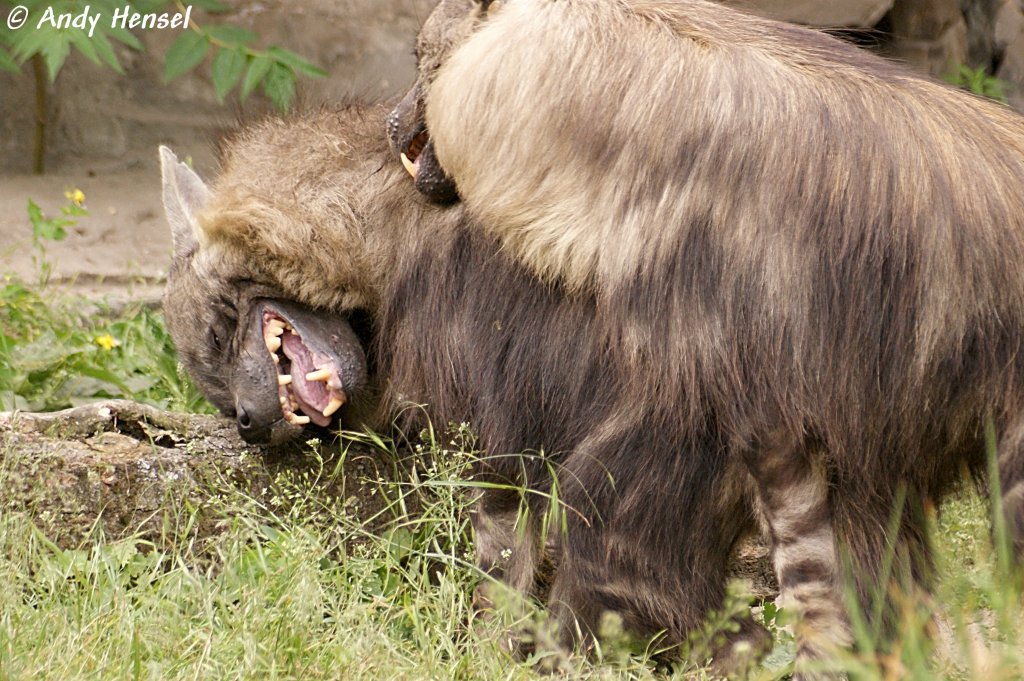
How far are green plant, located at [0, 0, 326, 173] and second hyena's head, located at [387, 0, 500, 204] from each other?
1.99 metres

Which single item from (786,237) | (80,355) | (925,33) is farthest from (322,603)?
(925,33)

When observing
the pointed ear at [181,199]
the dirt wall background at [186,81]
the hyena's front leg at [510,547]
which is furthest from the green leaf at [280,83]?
the hyena's front leg at [510,547]

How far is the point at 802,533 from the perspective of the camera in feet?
11.6

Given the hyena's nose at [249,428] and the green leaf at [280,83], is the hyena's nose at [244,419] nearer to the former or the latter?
the hyena's nose at [249,428]

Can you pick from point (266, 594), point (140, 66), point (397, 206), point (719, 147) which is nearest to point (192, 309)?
point (397, 206)

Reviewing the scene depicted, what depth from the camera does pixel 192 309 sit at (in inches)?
182

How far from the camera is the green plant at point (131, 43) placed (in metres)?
6.11

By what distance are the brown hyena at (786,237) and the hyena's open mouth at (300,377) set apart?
3.21ft

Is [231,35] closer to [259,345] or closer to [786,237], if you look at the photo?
[259,345]

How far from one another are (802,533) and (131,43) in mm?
4307

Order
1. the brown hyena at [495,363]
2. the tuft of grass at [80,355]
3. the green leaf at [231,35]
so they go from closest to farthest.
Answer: the brown hyena at [495,363]
the tuft of grass at [80,355]
the green leaf at [231,35]

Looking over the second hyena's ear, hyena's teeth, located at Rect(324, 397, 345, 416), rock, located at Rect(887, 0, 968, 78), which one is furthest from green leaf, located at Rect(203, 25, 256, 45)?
rock, located at Rect(887, 0, 968, 78)

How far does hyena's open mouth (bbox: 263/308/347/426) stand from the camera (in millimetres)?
4379

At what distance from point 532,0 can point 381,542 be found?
157 centimetres
